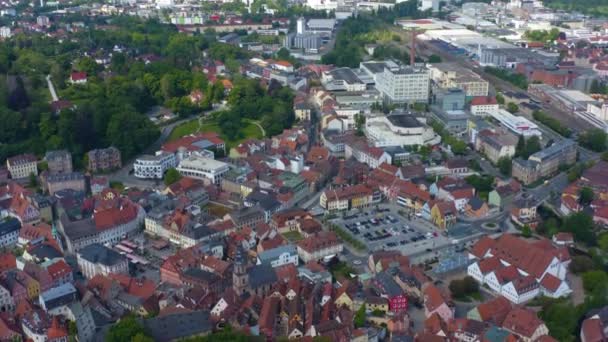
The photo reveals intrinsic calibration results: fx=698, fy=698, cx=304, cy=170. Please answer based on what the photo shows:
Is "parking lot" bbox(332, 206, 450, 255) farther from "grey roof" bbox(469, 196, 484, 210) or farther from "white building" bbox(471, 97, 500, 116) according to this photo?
"white building" bbox(471, 97, 500, 116)

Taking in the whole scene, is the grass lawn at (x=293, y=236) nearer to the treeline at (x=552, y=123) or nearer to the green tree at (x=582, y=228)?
the green tree at (x=582, y=228)

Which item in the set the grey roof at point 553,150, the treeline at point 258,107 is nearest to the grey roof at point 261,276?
the grey roof at point 553,150

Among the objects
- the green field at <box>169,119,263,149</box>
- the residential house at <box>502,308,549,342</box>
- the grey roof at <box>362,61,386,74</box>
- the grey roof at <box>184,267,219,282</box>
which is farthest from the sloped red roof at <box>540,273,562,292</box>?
the grey roof at <box>362,61,386,74</box>

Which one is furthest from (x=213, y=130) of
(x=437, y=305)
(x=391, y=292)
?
(x=437, y=305)

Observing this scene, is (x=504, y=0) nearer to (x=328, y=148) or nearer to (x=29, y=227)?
(x=328, y=148)

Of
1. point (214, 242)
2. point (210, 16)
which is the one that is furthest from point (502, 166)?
point (210, 16)

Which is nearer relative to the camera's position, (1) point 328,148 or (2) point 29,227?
(2) point 29,227

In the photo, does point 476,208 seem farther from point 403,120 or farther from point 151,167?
point 151,167
